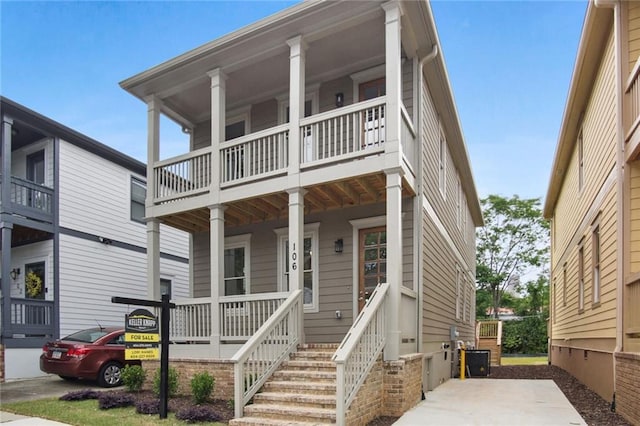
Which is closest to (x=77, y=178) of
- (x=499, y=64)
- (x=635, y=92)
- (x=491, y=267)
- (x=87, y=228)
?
(x=87, y=228)

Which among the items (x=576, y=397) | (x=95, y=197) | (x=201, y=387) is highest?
(x=95, y=197)

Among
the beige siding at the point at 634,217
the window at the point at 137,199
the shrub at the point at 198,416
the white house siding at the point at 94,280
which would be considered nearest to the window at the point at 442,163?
the beige siding at the point at 634,217

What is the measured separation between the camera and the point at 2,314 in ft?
37.2

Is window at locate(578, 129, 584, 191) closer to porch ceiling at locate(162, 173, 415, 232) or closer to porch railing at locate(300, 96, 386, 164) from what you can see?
porch ceiling at locate(162, 173, 415, 232)

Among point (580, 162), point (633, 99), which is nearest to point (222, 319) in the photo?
point (633, 99)

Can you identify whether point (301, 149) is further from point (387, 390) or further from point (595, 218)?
point (595, 218)

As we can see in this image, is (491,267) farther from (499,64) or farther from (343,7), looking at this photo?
(343,7)

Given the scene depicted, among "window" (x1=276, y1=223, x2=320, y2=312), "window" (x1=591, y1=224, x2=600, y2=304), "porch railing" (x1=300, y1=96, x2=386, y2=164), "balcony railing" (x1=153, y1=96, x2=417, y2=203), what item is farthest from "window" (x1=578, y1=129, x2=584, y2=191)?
"window" (x1=276, y1=223, x2=320, y2=312)

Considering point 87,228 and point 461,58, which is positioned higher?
point 461,58

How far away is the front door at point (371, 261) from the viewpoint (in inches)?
372

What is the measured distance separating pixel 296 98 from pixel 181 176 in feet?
10.8

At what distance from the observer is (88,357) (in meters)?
9.91

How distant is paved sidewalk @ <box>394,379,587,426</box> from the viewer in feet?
22.0

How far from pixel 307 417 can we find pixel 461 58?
15.8 m
